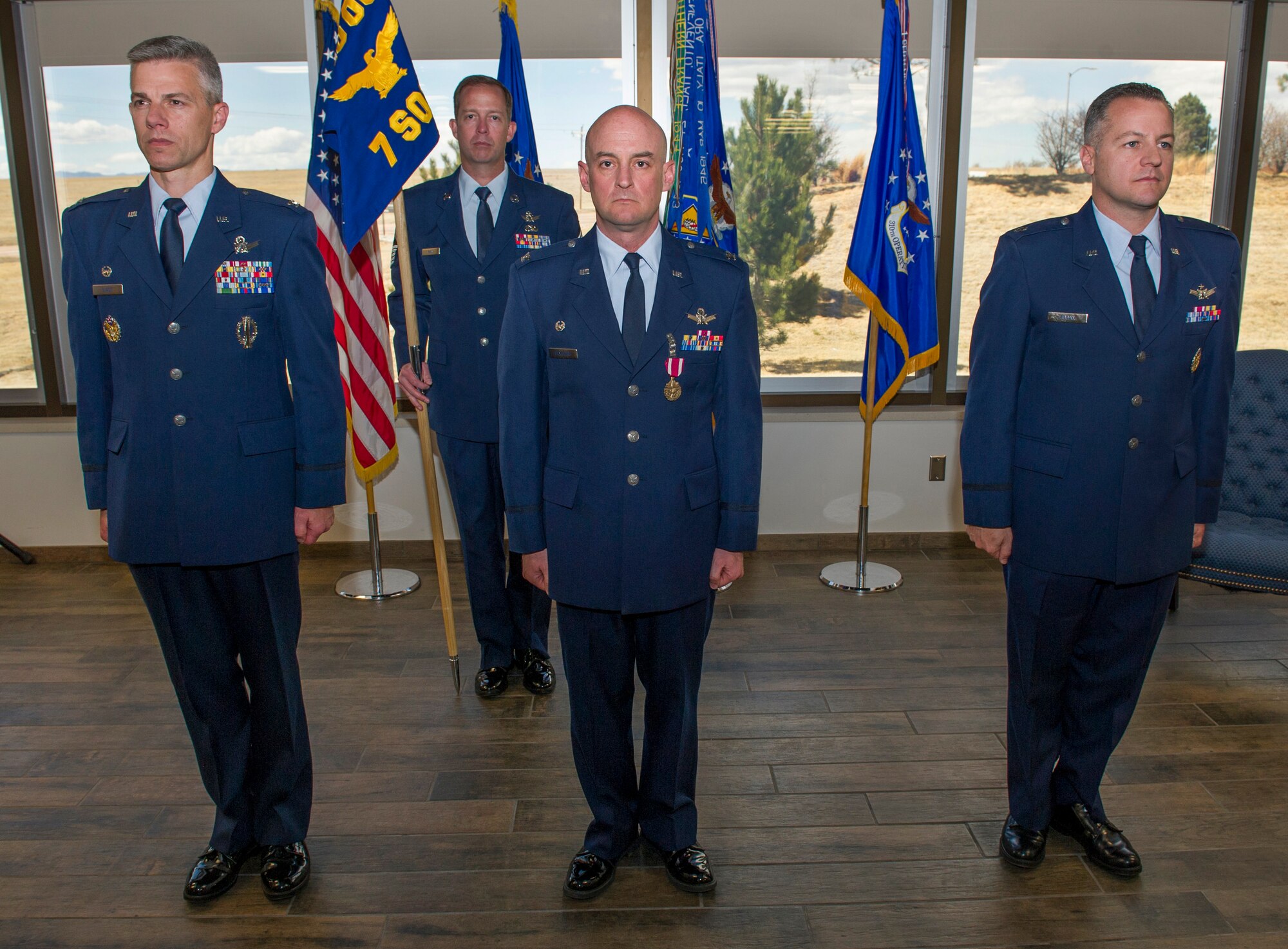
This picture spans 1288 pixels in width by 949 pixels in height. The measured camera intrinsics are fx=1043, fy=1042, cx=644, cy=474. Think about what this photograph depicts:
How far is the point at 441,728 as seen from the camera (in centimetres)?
313

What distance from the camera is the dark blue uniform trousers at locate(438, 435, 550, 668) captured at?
11.0 ft

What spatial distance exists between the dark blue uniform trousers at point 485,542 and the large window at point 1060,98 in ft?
8.44

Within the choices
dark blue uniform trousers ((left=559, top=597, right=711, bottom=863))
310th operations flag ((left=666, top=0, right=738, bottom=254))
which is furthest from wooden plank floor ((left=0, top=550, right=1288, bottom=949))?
310th operations flag ((left=666, top=0, right=738, bottom=254))

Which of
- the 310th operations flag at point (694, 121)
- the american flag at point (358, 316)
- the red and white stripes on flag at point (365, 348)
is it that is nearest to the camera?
the american flag at point (358, 316)

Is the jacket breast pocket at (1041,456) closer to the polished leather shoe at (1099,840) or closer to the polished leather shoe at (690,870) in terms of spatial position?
the polished leather shoe at (1099,840)

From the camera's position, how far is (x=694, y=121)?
404cm

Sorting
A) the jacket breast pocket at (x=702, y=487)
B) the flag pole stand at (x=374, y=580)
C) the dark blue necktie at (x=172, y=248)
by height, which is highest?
the dark blue necktie at (x=172, y=248)

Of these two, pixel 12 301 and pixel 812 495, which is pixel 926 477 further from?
pixel 12 301

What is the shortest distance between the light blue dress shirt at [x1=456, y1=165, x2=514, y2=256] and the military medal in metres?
1.40

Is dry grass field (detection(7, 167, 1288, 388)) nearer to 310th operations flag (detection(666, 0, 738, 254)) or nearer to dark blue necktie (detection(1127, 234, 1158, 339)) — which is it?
310th operations flag (detection(666, 0, 738, 254))

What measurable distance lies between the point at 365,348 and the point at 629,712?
225 centimetres

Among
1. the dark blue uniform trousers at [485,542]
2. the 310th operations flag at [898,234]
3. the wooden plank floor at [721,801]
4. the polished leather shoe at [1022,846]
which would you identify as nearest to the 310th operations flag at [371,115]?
the dark blue uniform trousers at [485,542]

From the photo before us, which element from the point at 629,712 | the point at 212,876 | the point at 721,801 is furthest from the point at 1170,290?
the point at 212,876

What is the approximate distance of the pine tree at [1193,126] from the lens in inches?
195
